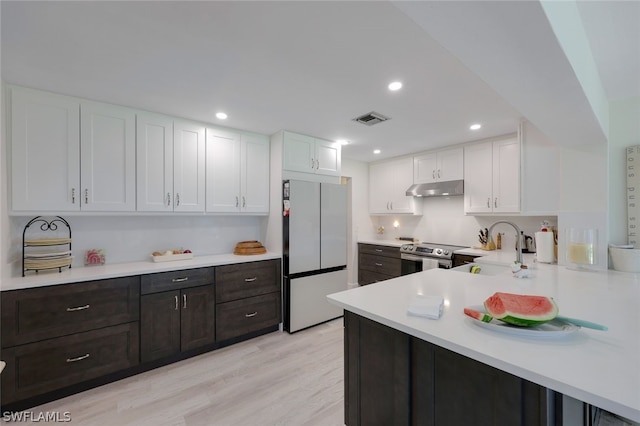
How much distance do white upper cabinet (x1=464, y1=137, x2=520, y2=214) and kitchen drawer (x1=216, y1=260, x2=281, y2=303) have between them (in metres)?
2.74

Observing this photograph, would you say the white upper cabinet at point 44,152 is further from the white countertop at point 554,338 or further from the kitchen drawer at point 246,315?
the white countertop at point 554,338

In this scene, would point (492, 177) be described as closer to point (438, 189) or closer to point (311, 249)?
point (438, 189)

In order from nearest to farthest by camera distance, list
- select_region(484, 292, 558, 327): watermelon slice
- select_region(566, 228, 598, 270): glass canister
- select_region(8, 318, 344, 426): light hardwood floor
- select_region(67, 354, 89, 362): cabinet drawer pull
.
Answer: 1. select_region(484, 292, 558, 327): watermelon slice
2. select_region(8, 318, 344, 426): light hardwood floor
3. select_region(67, 354, 89, 362): cabinet drawer pull
4. select_region(566, 228, 598, 270): glass canister

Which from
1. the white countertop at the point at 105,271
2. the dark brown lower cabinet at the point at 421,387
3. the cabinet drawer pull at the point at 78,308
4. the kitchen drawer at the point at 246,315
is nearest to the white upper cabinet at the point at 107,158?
the white countertop at the point at 105,271

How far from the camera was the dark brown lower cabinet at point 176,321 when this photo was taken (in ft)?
7.91

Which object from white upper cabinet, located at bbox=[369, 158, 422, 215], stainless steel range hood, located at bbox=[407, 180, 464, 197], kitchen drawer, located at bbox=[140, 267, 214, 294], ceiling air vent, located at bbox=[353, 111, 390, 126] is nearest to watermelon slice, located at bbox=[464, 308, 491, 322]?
ceiling air vent, located at bbox=[353, 111, 390, 126]

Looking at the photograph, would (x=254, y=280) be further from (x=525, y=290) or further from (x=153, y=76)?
(x=525, y=290)

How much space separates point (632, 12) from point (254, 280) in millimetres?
3402

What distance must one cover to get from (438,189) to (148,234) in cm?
376

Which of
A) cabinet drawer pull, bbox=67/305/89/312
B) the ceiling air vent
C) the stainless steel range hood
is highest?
the ceiling air vent

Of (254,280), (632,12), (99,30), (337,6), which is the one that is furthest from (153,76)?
(632,12)

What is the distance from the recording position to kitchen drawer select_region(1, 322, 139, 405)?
6.21 feet

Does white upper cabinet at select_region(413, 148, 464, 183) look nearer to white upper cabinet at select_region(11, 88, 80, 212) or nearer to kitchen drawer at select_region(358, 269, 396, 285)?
kitchen drawer at select_region(358, 269, 396, 285)

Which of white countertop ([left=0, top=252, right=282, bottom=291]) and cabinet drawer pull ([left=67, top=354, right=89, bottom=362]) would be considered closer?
white countertop ([left=0, top=252, right=282, bottom=291])
